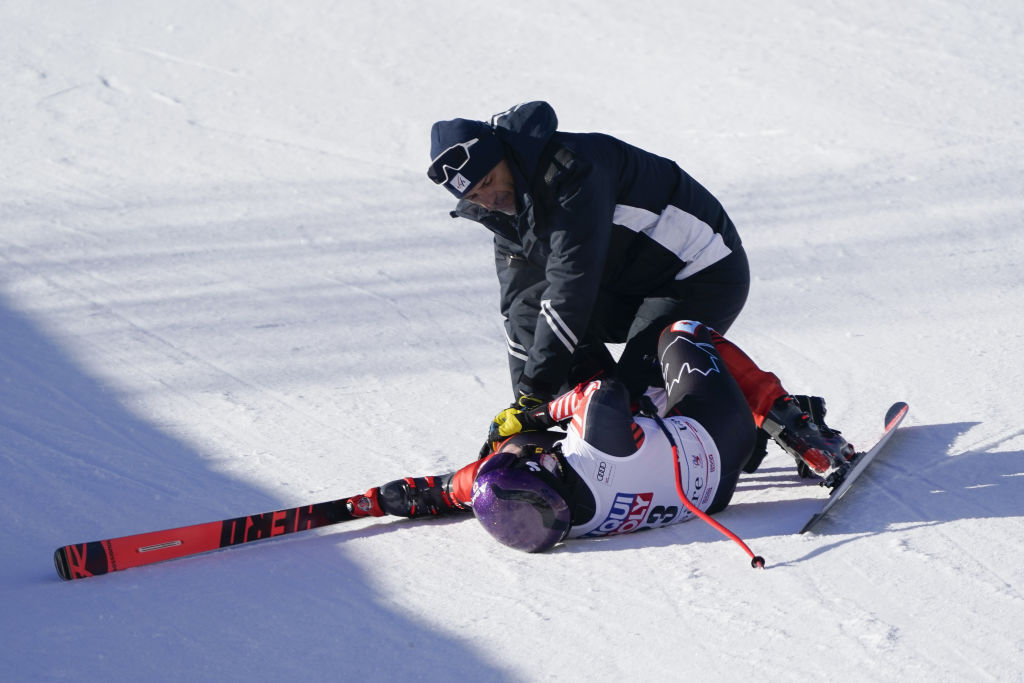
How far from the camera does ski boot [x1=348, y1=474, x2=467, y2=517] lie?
328 cm

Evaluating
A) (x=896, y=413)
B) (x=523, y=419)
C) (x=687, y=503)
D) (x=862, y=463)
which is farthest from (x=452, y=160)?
(x=896, y=413)

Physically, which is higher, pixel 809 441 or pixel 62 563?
pixel 809 441

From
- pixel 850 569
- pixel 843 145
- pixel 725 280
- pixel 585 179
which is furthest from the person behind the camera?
pixel 843 145

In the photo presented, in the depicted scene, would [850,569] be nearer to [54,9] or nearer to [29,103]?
[29,103]

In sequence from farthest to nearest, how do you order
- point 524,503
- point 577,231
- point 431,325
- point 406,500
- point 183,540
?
point 431,325
point 406,500
point 577,231
point 183,540
point 524,503

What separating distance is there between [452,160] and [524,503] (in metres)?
1.00

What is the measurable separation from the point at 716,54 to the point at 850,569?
18.9ft

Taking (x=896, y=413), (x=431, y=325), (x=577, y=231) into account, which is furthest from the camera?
(x=431, y=325)

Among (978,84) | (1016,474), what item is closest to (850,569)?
(1016,474)

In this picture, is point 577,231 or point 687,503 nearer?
point 687,503

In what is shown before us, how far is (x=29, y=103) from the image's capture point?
736 cm

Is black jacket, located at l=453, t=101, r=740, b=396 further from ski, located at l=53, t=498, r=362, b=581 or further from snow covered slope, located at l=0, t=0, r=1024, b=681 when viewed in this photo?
ski, located at l=53, t=498, r=362, b=581

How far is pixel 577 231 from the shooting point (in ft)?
10.4

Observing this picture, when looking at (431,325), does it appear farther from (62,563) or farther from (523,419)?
(62,563)
